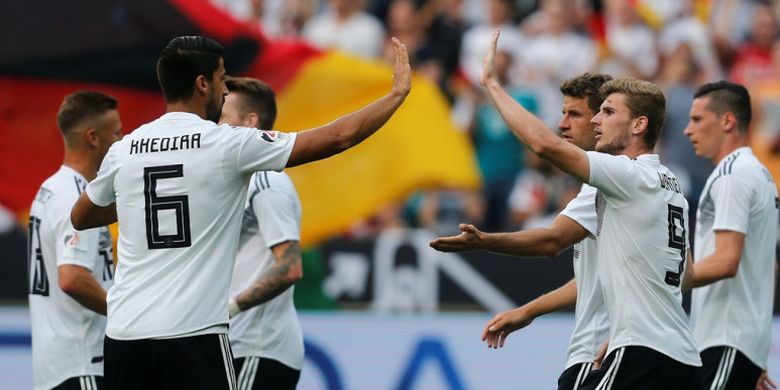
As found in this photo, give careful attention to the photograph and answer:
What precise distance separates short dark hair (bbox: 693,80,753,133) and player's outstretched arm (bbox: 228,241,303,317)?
2.97 metres

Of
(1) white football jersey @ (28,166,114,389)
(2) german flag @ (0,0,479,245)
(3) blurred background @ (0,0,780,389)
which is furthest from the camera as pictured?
(2) german flag @ (0,0,479,245)

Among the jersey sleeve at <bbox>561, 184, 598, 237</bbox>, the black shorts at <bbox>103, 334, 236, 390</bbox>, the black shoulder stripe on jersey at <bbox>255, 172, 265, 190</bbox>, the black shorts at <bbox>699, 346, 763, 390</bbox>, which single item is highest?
the black shoulder stripe on jersey at <bbox>255, 172, 265, 190</bbox>

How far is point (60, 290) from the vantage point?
25.2 feet

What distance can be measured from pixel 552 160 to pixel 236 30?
26.1ft

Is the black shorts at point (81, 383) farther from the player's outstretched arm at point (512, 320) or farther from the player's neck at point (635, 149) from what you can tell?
the player's neck at point (635, 149)

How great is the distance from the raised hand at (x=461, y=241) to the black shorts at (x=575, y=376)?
117 centimetres

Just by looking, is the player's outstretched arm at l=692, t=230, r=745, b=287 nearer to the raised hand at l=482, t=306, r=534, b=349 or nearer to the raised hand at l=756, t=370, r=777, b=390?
the raised hand at l=756, t=370, r=777, b=390

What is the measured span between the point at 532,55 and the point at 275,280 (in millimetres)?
8853

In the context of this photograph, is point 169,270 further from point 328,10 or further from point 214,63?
point 328,10

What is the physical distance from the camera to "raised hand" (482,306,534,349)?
6.91m

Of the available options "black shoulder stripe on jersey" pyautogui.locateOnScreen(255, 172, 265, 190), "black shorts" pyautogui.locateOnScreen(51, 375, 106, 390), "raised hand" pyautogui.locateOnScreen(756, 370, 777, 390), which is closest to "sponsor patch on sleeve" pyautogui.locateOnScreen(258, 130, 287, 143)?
"black shoulder stripe on jersey" pyautogui.locateOnScreen(255, 172, 265, 190)

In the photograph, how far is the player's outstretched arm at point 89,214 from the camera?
257 inches

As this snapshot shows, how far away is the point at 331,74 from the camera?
14.3 m

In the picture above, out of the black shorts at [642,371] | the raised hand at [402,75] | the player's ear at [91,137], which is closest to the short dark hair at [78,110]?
the player's ear at [91,137]
